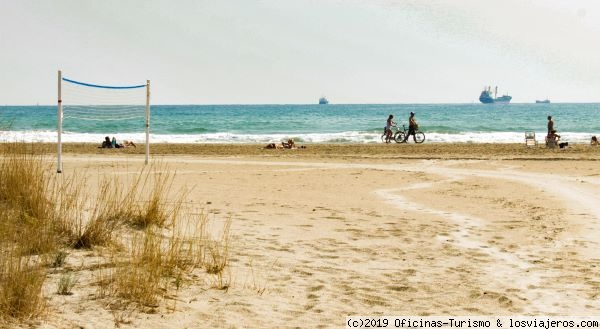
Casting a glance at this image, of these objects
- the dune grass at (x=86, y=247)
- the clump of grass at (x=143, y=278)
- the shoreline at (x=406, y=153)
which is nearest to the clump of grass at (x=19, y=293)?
the dune grass at (x=86, y=247)

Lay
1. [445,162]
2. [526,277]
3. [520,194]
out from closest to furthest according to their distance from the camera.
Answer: [526,277], [520,194], [445,162]

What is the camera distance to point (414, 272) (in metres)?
6.88

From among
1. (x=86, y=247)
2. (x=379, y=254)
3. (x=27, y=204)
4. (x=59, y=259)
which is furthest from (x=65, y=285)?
(x=379, y=254)

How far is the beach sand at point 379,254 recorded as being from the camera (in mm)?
5496

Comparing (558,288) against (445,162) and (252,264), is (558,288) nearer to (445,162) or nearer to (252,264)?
(252,264)

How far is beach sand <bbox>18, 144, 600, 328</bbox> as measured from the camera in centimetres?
550

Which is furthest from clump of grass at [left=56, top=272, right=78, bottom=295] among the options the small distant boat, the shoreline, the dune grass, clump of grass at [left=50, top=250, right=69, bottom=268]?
the small distant boat

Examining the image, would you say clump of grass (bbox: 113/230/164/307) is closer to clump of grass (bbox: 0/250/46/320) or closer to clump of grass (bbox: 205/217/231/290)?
clump of grass (bbox: 205/217/231/290)

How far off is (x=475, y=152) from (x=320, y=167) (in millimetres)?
10103

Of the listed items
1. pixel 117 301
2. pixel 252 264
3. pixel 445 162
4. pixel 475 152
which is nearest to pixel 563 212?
pixel 252 264

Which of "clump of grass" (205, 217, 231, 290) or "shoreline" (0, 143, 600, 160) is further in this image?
"shoreline" (0, 143, 600, 160)

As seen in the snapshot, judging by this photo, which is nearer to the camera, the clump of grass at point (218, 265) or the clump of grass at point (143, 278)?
the clump of grass at point (143, 278)

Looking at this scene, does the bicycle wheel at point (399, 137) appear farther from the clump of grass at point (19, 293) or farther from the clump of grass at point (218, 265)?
the clump of grass at point (19, 293)

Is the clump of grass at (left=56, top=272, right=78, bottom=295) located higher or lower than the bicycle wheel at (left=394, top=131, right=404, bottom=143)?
lower
